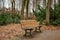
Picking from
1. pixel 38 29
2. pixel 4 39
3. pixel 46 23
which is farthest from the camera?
pixel 46 23

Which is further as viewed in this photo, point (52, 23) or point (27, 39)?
point (52, 23)

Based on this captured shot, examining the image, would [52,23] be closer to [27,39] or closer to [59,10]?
[59,10]

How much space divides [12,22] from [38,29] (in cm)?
542

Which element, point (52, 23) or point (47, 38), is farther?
point (52, 23)

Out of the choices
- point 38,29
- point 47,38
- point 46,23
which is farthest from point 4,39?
point 46,23

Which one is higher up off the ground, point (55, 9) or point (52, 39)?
point (55, 9)

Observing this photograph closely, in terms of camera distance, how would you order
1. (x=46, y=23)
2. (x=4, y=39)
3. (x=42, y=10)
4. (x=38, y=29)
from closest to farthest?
(x=4, y=39), (x=38, y=29), (x=46, y=23), (x=42, y=10)

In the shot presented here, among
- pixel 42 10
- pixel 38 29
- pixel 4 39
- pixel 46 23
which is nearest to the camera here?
pixel 4 39

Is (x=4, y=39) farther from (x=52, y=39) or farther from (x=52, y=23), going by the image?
(x=52, y=23)

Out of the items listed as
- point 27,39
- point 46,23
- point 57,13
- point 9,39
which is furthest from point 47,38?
point 57,13

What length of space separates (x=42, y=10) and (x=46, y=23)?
1848 millimetres

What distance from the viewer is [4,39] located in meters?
10.9

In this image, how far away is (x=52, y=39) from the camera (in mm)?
10930

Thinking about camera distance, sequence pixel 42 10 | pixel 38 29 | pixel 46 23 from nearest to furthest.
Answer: pixel 38 29, pixel 46 23, pixel 42 10
